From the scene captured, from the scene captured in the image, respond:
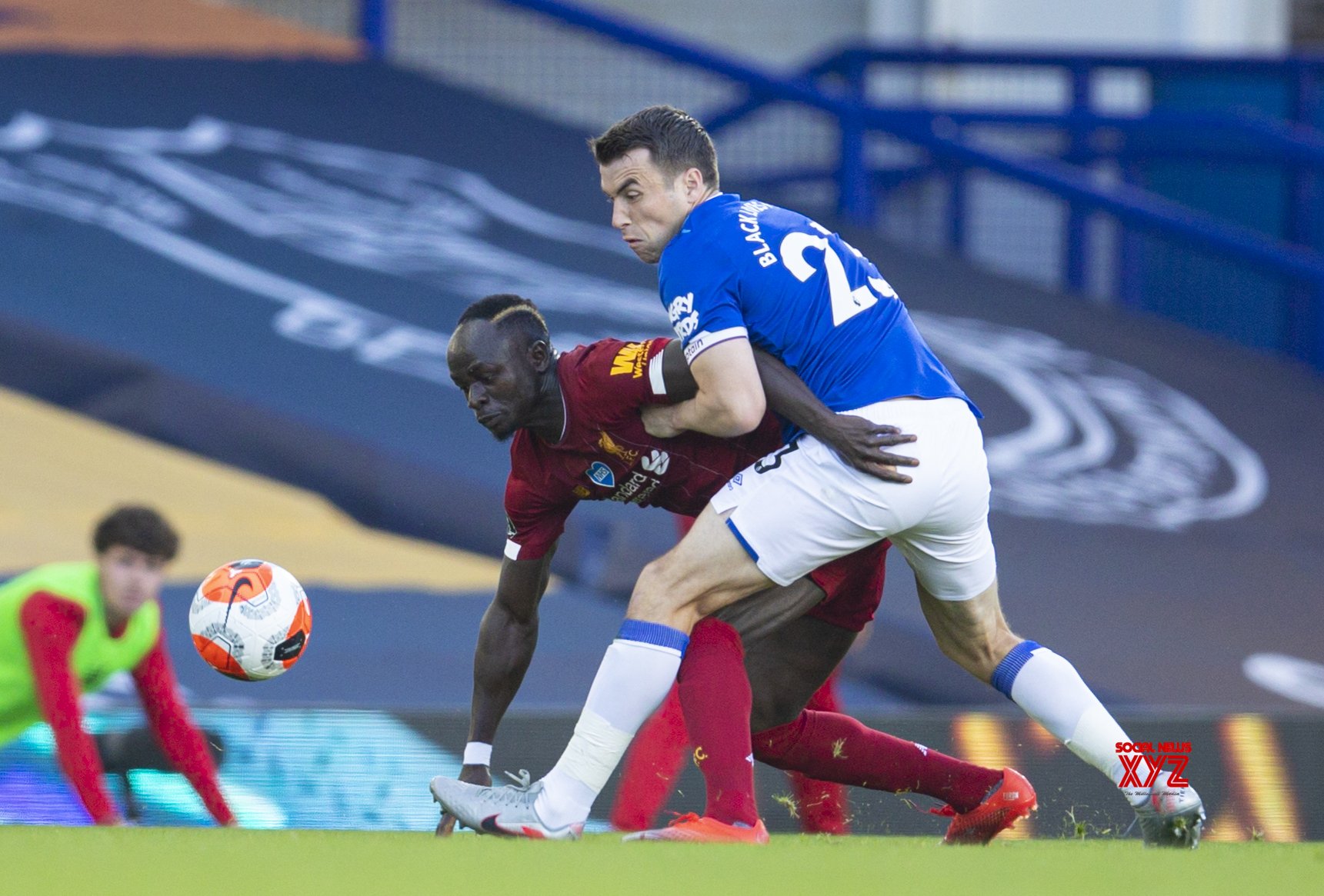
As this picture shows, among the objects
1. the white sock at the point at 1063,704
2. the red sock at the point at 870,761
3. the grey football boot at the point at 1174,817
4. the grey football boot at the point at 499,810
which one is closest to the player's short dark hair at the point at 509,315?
the grey football boot at the point at 499,810

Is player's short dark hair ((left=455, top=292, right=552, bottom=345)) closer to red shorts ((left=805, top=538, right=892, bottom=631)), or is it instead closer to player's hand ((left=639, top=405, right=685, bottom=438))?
player's hand ((left=639, top=405, right=685, bottom=438))

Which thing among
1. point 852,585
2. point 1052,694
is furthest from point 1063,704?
point 852,585

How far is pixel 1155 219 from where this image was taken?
32.2ft

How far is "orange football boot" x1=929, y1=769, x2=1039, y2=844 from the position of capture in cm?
390

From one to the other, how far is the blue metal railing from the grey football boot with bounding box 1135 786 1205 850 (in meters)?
6.74

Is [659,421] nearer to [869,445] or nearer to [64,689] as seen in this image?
[869,445]

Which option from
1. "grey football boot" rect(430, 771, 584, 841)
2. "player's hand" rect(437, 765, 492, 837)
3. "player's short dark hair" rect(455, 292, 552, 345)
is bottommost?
"player's hand" rect(437, 765, 492, 837)

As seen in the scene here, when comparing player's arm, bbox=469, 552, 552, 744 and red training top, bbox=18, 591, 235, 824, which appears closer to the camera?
player's arm, bbox=469, 552, 552, 744

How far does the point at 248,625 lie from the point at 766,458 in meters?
1.36

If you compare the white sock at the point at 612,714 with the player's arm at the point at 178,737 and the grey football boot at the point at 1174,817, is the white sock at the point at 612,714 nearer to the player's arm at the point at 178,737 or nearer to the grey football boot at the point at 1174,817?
the grey football boot at the point at 1174,817

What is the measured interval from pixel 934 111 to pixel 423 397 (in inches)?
172

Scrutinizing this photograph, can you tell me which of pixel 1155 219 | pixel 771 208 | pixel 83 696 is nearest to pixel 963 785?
pixel 771 208

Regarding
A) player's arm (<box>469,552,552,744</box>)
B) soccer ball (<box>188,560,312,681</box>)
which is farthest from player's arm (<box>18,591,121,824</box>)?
player's arm (<box>469,552,552,744</box>)

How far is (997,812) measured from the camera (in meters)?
3.91
